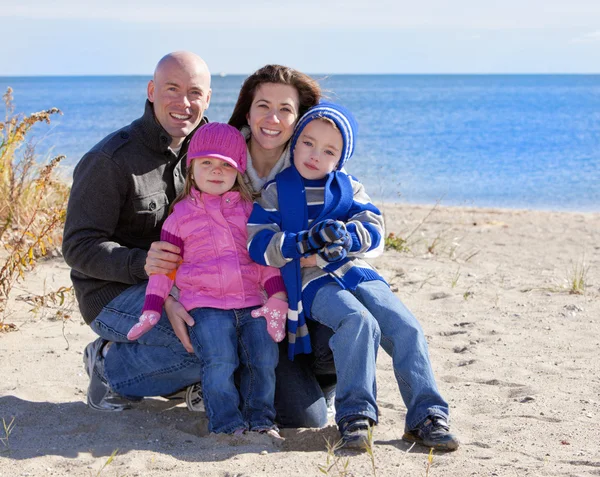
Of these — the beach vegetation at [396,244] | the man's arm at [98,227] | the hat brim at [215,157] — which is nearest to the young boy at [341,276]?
the hat brim at [215,157]

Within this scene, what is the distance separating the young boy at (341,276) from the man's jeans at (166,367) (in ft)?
0.40

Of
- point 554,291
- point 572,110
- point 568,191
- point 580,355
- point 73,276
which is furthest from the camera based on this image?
point 572,110

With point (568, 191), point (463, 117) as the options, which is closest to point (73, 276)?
point (568, 191)

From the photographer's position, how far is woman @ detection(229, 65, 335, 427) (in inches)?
145

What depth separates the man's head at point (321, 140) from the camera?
3.73 meters

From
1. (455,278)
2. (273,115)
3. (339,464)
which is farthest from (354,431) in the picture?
(455,278)

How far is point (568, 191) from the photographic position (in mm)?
15359

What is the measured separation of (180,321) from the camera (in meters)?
3.59

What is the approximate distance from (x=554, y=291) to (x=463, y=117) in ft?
107

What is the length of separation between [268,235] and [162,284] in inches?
22.0

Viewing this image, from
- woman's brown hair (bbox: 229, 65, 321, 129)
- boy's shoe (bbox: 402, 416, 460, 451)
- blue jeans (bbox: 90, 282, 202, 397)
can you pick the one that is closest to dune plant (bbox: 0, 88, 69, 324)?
blue jeans (bbox: 90, 282, 202, 397)

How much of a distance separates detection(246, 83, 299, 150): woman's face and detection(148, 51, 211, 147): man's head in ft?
1.18

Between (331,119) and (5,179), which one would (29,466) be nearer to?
(331,119)

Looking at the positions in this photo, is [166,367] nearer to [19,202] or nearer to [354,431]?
[354,431]
